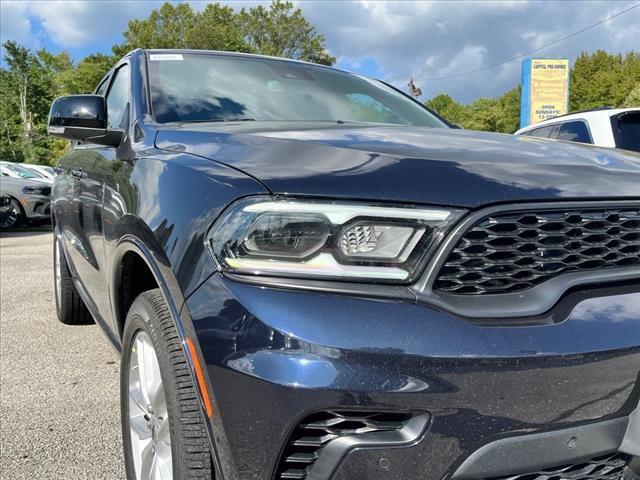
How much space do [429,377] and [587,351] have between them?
382 mm

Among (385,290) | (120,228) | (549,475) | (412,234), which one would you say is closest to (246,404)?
(385,290)

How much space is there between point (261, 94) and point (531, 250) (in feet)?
5.60

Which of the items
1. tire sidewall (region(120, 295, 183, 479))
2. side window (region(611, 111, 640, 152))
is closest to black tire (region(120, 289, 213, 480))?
tire sidewall (region(120, 295, 183, 479))

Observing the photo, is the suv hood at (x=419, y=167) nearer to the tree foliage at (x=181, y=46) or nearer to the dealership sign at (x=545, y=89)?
the dealership sign at (x=545, y=89)

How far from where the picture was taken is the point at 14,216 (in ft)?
41.0

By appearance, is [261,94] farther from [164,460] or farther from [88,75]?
[88,75]

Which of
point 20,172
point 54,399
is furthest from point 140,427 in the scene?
point 20,172

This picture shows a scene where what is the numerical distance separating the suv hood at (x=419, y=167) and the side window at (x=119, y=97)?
107 cm

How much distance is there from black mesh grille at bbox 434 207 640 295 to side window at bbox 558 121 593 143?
5122 millimetres

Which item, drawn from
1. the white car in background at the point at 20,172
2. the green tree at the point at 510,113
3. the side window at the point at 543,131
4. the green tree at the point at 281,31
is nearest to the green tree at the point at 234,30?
the green tree at the point at 281,31

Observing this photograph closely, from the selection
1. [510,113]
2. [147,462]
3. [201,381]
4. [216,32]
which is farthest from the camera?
[510,113]

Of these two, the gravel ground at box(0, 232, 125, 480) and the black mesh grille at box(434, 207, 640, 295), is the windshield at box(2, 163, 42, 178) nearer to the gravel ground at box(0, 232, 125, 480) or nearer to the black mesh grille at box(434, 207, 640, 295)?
the gravel ground at box(0, 232, 125, 480)

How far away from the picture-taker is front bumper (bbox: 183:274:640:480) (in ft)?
3.93

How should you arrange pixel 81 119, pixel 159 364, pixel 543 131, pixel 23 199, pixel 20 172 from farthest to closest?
1. pixel 20 172
2. pixel 23 199
3. pixel 543 131
4. pixel 81 119
5. pixel 159 364
